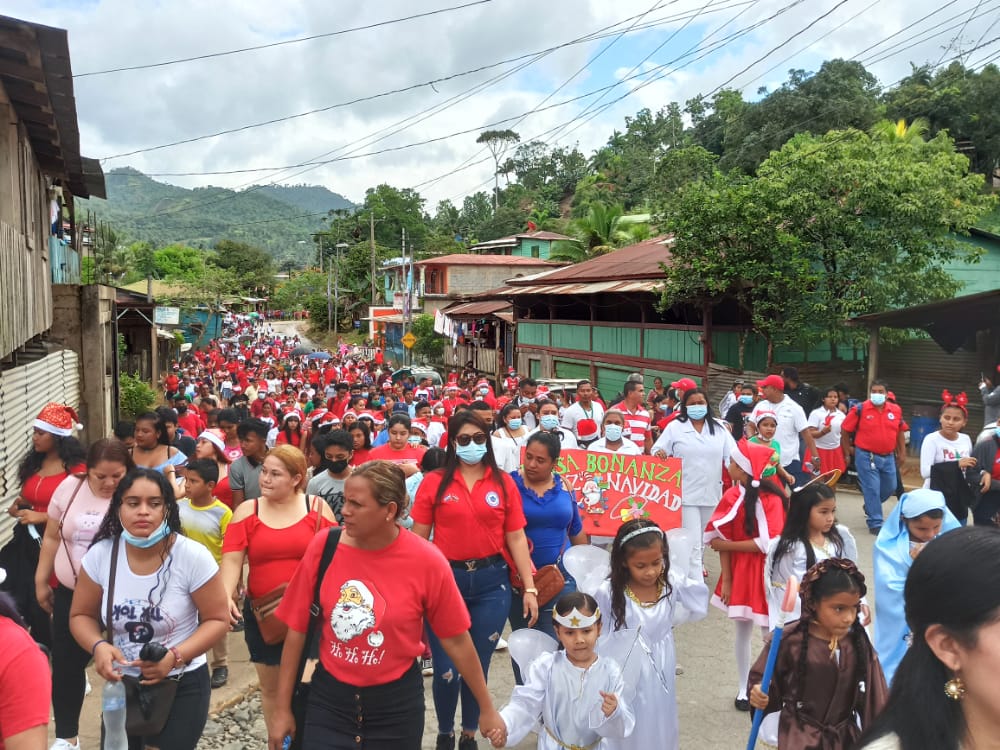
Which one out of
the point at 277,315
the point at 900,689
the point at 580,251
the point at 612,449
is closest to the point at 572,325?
the point at 580,251

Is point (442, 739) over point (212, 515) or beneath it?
beneath

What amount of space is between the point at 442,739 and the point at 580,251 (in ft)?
106

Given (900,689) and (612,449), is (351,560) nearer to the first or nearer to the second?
(900,689)

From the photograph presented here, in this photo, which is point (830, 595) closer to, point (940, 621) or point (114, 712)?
point (940, 621)

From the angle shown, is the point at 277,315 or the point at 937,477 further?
the point at 277,315

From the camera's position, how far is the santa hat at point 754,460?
5.62 metres

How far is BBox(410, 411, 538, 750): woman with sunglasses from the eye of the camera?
183 inches

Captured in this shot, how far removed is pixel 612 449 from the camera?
25.5 ft

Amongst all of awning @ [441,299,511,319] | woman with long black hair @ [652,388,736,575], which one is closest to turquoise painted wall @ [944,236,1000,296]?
woman with long black hair @ [652,388,736,575]

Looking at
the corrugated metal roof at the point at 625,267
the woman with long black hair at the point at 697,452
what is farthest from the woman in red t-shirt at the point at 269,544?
the corrugated metal roof at the point at 625,267

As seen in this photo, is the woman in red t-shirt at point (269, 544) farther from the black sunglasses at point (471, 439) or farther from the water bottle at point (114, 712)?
the black sunglasses at point (471, 439)

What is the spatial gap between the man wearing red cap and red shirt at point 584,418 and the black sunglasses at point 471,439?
478cm

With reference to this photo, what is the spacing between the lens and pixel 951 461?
766 cm

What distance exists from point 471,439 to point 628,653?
5.15 ft
